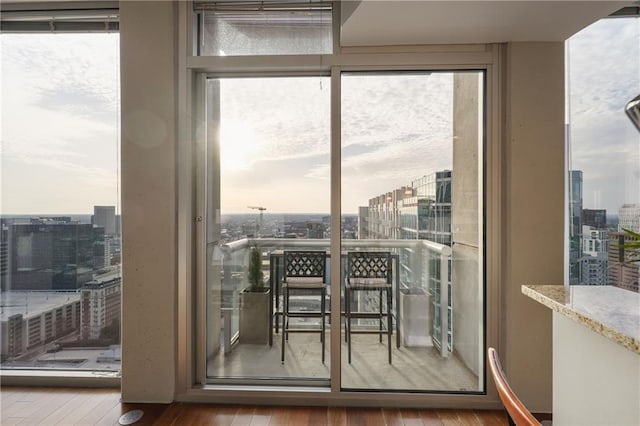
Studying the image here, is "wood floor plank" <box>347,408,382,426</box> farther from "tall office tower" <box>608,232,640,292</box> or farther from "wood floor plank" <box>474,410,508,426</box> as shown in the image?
"tall office tower" <box>608,232,640,292</box>

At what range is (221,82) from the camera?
8.63 feet

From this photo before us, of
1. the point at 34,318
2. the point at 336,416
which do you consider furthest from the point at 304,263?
the point at 34,318

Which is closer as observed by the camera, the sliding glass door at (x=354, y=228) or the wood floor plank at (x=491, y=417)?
the wood floor plank at (x=491, y=417)

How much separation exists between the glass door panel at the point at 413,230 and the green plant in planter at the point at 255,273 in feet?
2.09

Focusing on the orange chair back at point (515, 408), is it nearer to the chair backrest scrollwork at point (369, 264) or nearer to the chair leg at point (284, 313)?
the chair backrest scrollwork at point (369, 264)

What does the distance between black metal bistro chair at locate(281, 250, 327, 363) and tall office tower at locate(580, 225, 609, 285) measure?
1.92 meters

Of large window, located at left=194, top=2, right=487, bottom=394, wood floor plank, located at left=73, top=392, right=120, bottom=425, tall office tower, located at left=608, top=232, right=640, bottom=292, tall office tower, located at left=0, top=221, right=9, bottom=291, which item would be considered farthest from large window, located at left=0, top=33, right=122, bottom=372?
tall office tower, located at left=608, top=232, right=640, bottom=292

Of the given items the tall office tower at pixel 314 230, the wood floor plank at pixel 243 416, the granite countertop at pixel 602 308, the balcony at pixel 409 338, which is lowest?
the wood floor plank at pixel 243 416

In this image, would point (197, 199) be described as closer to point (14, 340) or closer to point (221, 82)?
point (221, 82)

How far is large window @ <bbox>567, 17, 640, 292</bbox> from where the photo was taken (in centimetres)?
255

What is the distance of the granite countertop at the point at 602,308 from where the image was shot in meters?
0.86

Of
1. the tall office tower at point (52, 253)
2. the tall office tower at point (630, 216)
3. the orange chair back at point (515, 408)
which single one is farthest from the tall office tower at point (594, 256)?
the tall office tower at point (52, 253)

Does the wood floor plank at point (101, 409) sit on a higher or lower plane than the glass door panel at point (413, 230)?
lower

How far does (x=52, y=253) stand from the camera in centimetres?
288
